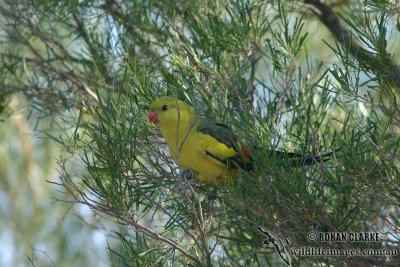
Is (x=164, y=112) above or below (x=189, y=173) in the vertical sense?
above

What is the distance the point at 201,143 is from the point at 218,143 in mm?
80

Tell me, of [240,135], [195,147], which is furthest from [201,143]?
[240,135]

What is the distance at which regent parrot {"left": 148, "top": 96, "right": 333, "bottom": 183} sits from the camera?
7.86ft

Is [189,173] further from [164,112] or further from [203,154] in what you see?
[164,112]

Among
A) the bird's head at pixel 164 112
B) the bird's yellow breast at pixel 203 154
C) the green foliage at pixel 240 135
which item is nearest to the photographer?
the green foliage at pixel 240 135

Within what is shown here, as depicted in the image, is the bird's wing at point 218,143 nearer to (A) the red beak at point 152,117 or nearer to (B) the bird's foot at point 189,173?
(B) the bird's foot at point 189,173

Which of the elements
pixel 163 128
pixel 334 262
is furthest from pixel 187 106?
pixel 334 262

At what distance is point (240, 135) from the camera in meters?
2.20

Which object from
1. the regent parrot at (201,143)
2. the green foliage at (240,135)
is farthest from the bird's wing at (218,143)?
the green foliage at (240,135)

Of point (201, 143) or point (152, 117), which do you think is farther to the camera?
point (201, 143)

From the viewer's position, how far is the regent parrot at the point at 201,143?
240 cm

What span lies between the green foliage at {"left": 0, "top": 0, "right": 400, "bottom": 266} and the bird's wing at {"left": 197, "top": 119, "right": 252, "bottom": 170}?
11 centimetres

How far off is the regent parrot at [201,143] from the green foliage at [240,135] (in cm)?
5

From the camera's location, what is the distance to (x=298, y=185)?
1.89 metres
